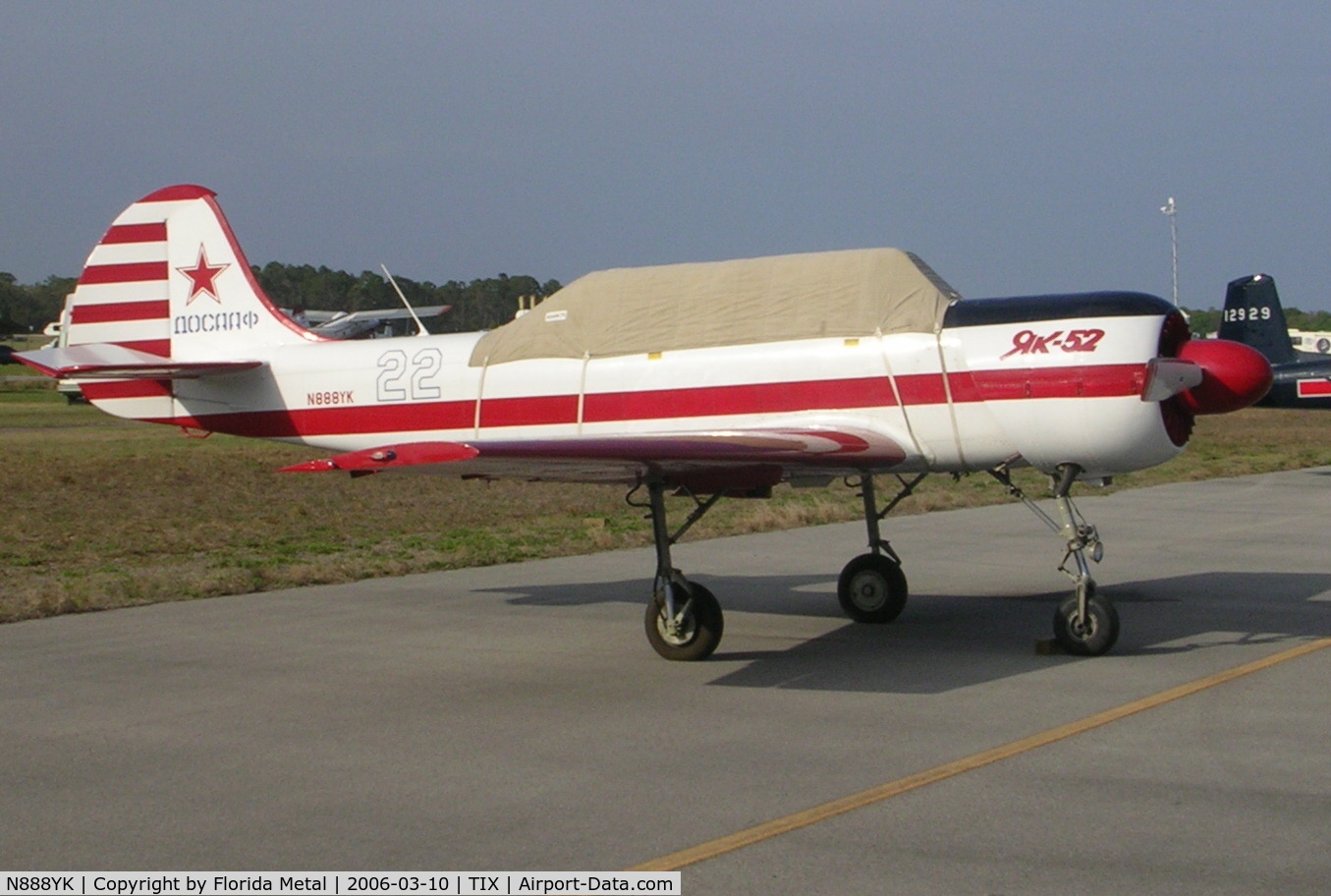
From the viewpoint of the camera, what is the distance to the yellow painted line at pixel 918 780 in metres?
5.30

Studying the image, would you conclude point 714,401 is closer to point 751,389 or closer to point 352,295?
point 751,389

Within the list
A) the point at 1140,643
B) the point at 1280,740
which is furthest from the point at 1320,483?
the point at 1280,740

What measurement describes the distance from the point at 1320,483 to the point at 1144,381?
55.5 feet

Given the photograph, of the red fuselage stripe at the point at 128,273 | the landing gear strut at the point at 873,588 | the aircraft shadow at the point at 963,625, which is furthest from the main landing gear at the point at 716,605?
the red fuselage stripe at the point at 128,273

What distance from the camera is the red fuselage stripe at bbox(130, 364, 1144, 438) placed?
902 cm

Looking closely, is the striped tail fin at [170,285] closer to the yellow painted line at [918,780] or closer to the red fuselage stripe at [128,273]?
the red fuselage stripe at [128,273]

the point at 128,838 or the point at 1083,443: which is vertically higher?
the point at 1083,443

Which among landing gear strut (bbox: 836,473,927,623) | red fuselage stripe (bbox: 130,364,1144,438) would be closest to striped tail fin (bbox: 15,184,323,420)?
red fuselage stripe (bbox: 130,364,1144,438)

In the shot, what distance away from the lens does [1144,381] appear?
885 centimetres

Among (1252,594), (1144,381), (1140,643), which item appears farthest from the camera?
(1252,594)

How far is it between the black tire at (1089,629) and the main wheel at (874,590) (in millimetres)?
1894

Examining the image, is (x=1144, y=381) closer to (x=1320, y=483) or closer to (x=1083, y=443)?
(x=1083, y=443)

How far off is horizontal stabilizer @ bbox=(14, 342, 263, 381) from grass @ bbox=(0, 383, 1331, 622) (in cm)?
215

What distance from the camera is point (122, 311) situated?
1230 cm
